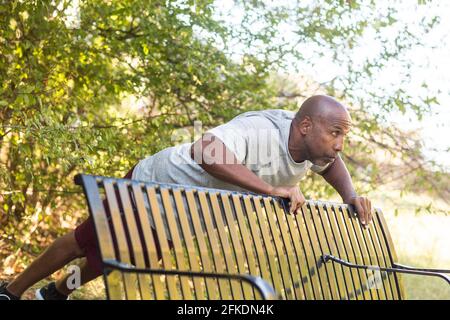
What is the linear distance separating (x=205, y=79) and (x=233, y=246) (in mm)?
2667

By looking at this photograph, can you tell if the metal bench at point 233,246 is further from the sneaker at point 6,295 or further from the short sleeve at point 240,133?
the sneaker at point 6,295

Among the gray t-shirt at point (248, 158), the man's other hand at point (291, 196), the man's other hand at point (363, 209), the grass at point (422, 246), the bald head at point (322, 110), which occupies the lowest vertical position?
the grass at point (422, 246)

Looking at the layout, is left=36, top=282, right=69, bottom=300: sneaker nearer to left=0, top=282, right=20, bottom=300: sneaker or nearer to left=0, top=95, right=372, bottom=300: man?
left=0, top=95, right=372, bottom=300: man

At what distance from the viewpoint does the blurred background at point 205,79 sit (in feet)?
17.6

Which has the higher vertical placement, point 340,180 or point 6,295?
point 340,180

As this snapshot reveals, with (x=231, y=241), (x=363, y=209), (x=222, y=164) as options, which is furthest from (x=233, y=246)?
(x=363, y=209)

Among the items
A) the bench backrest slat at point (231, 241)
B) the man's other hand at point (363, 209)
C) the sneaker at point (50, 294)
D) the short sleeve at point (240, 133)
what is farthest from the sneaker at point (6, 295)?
the man's other hand at point (363, 209)

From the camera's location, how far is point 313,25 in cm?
619

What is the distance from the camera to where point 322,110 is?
380 cm

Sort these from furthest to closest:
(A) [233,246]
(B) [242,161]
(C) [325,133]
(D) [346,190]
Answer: (D) [346,190] → (C) [325,133] → (B) [242,161] → (A) [233,246]

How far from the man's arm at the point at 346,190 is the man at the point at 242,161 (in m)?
0.26

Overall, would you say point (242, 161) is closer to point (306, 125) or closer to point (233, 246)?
point (306, 125)

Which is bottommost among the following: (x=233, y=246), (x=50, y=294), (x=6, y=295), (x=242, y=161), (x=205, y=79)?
(x=50, y=294)
